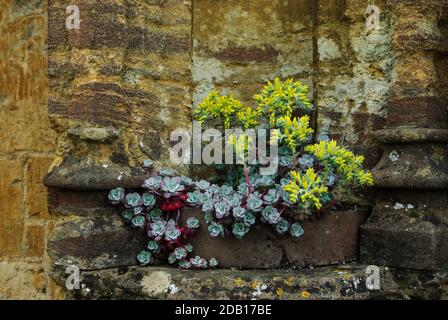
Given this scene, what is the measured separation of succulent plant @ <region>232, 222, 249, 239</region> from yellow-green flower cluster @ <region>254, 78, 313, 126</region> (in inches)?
22.8

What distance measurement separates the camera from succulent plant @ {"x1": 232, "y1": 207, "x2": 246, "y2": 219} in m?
2.64

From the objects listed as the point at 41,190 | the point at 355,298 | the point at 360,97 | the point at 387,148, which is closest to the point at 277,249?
the point at 355,298

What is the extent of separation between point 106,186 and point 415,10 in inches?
67.4

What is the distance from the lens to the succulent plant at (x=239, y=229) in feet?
8.81

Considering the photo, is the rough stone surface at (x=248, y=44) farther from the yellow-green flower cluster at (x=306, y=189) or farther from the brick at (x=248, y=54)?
the yellow-green flower cluster at (x=306, y=189)

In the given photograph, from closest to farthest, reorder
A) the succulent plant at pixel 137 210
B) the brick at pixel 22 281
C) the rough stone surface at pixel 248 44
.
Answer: the succulent plant at pixel 137 210
the rough stone surface at pixel 248 44
the brick at pixel 22 281

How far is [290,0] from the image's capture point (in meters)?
3.35

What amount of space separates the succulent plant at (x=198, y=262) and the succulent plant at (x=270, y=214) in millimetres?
361

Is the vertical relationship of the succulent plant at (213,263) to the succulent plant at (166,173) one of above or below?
below

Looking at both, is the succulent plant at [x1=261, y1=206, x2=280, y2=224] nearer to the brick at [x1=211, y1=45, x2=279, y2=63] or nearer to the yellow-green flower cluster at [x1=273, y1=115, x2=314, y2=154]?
the yellow-green flower cluster at [x1=273, y1=115, x2=314, y2=154]

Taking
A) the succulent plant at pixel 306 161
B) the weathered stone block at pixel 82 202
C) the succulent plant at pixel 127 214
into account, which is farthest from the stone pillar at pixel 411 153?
the weathered stone block at pixel 82 202

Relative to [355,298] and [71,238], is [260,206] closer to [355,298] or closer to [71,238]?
[355,298]

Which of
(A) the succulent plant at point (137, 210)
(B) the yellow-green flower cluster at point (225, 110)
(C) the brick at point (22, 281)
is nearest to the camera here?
(A) the succulent plant at point (137, 210)

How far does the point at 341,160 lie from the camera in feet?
9.04
